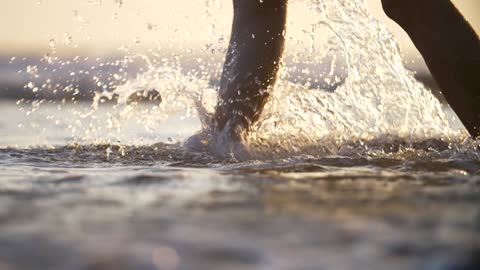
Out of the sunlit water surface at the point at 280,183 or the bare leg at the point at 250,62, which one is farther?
the bare leg at the point at 250,62

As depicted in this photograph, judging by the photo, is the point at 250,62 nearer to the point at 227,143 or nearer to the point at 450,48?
the point at 227,143

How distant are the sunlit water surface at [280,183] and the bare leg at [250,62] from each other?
0.10 metres

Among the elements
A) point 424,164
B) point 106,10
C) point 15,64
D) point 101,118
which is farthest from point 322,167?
point 15,64

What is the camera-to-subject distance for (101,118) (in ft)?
17.0

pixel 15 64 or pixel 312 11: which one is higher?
pixel 15 64

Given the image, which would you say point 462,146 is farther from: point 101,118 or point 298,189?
point 101,118

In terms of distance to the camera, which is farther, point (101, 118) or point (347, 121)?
point (101, 118)

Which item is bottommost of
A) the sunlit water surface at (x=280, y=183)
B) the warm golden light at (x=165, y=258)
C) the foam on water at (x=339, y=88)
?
the warm golden light at (x=165, y=258)

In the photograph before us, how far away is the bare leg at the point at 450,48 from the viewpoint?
8.11 ft

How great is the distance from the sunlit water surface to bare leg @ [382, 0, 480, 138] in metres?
0.13

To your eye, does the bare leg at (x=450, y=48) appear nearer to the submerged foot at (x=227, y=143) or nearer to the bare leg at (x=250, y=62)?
the bare leg at (x=250, y=62)

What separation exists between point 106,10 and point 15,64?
1220 cm

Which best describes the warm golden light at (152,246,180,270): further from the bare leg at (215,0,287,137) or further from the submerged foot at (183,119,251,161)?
the bare leg at (215,0,287,137)

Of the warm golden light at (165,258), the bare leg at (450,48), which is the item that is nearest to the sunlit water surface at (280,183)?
the warm golden light at (165,258)
